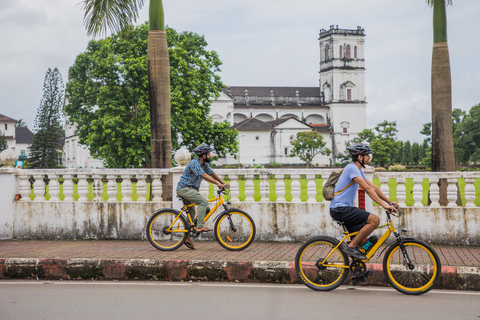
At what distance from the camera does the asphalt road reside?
5566mm

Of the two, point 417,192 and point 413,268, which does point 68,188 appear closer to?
point 417,192

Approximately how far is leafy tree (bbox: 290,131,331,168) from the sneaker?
10315 centimetres

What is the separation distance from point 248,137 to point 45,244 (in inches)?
4168

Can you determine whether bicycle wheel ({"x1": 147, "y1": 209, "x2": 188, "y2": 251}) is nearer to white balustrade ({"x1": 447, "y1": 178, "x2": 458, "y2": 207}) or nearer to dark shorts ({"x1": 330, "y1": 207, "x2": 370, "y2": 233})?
dark shorts ({"x1": 330, "y1": 207, "x2": 370, "y2": 233})

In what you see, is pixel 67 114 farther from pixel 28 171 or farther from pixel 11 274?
pixel 11 274

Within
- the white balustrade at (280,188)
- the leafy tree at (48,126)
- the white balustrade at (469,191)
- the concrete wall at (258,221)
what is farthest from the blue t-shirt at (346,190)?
the leafy tree at (48,126)

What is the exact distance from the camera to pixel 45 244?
1002 centimetres

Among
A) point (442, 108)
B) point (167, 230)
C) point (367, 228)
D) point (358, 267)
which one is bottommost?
point (358, 267)

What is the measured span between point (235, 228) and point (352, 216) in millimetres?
2819

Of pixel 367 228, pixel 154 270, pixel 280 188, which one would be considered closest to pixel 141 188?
pixel 280 188

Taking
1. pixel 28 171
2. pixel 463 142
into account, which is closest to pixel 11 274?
pixel 28 171

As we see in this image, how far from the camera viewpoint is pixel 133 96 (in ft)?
126

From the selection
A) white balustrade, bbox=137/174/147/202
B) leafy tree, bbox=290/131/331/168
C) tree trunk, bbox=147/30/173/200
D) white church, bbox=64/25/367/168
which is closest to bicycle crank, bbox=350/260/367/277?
white balustrade, bbox=137/174/147/202

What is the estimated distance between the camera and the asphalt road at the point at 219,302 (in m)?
5.57
